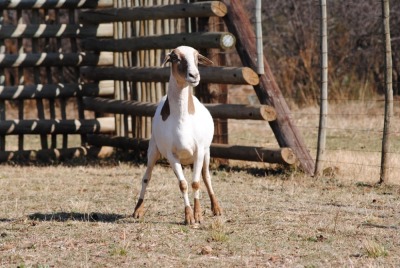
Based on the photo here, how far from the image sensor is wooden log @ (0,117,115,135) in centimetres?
1523

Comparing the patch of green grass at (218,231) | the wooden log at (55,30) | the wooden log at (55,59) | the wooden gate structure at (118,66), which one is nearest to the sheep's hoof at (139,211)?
the patch of green grass at (218,231)

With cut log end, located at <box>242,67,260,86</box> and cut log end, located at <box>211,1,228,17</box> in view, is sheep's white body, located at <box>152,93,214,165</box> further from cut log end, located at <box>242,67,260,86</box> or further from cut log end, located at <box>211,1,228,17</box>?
cut log end, located at <box>211,1,228,17</box>

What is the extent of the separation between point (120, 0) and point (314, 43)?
24.3 feet

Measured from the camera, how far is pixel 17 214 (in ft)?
32.7

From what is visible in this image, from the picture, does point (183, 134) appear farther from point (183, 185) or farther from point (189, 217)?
point (189, 217)

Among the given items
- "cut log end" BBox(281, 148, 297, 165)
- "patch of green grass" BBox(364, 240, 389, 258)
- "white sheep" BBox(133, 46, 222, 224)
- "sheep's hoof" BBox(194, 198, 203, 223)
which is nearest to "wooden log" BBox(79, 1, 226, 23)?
"cut log end" BBox(281, 148, 297, 165)

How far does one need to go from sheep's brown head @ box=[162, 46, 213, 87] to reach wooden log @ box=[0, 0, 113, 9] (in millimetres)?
6530

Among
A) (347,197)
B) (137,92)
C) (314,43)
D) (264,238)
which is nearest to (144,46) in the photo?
(137,92)

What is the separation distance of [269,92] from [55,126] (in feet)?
13.7

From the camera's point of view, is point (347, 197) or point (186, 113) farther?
point (347, 197)

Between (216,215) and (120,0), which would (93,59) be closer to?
(120,0)

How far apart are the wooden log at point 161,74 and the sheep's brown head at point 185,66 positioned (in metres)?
3.48

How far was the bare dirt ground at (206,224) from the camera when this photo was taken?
302 inches

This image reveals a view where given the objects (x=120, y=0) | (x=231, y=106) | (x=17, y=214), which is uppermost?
(x=120, y=0)
